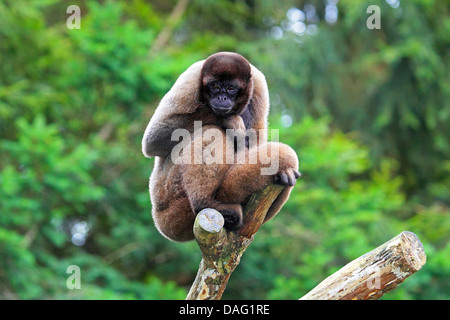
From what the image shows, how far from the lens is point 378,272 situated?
13.4 ft

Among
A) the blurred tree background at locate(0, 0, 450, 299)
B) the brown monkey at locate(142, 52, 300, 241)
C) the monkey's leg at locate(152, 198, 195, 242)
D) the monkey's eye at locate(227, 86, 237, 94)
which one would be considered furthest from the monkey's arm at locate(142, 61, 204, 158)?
the blurred tree background at locate(0, 0, 450, 299)

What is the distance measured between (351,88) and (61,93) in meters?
8.02

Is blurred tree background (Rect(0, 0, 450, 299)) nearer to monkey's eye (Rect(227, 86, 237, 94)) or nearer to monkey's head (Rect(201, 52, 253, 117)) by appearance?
monkey's head (Rect(201, 52, 253, 117))

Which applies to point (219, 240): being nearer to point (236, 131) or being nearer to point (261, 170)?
point (261, 170)

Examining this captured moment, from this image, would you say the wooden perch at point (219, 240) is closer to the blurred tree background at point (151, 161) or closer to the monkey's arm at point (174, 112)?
the monkey's arm at point (174, 112)

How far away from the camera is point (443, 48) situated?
1297cm

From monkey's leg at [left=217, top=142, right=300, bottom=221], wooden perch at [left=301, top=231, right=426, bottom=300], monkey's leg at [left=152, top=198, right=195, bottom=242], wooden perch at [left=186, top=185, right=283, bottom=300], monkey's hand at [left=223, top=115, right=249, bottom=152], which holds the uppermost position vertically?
monkey's hand at [left=223, top=115, right=249, bottom=152]

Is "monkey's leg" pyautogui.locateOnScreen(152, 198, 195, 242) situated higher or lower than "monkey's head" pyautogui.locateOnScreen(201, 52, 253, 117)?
lower

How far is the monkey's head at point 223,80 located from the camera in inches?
175

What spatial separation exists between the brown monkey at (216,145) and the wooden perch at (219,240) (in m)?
0.09

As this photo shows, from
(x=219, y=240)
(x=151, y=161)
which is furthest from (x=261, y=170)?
(x=151, y=161)

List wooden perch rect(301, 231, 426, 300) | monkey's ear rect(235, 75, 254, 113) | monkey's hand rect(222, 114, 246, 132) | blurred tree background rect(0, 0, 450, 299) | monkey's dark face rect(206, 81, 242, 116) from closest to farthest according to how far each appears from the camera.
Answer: wooden perch rect(301, 231, 426, 300) → monkey's dark face rect(206, 81, 242, 116) → monkey's hand rect(222, 114, 246, 132) → monkey's ear rect(235, 75, 254, 113) → blurred tree background rect(0, 0, 450, 299)

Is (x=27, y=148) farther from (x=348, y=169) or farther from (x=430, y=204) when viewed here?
(x=430, y=204)

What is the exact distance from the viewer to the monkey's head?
4445mm
